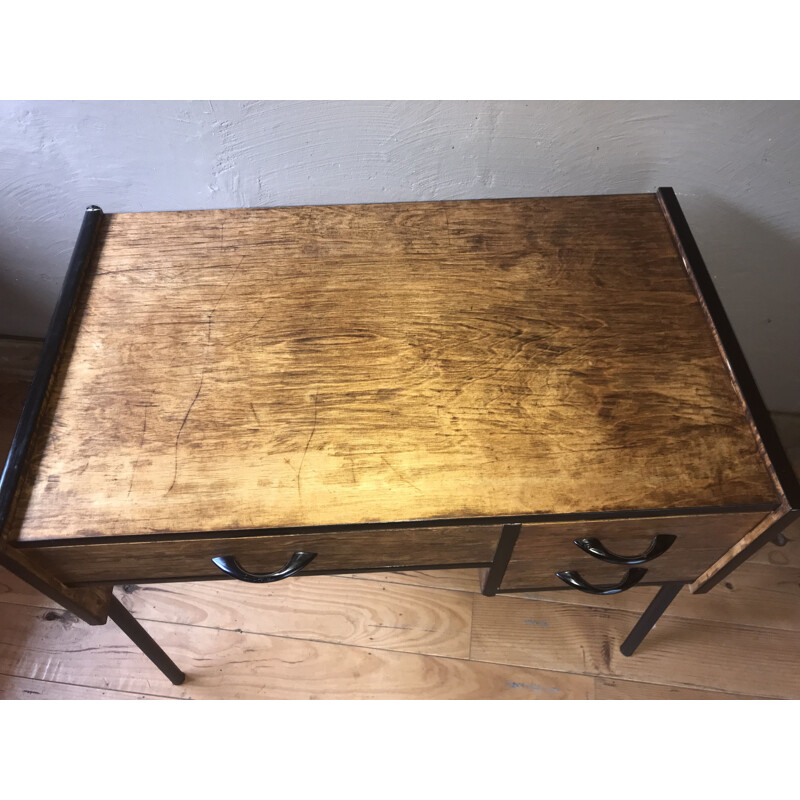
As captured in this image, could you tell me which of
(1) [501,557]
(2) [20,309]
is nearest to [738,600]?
(1) [501,557]

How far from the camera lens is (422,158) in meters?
1.01

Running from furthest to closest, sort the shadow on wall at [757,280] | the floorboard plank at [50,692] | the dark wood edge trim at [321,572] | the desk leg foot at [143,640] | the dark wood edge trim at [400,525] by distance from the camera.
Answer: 1. the floorboard plank at [50,692]
2. the shadow on wall at [757,280]
3. the desk leg foot at [143,640]
4. the dark wood edge trim at [321,572]
5. the dark wood edge trim at [400,525]

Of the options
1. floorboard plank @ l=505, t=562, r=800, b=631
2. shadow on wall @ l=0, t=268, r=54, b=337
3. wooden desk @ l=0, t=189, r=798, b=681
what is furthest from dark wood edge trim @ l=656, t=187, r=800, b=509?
shadow on wall @ l=0, t=268, r=54, b=337

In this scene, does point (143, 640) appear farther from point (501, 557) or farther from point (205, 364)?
point (501, 557)

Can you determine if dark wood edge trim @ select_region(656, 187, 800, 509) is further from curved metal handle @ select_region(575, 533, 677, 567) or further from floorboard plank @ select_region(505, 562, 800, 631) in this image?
floorboard plank @ select_region(505, 562, 800, 631)

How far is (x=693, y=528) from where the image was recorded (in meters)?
0.71

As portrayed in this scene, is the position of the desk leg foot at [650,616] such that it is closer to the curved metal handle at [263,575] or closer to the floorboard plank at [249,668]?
the floorboard plank at [249,668]

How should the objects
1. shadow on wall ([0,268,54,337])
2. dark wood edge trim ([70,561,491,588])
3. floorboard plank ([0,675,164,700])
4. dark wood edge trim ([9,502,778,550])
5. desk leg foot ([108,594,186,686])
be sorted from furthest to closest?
1. shadow on wall ([0,268,54,337])
2. floorboard plank ([0,675,164,700])
3. desk leg foot ([108,594,186,686])
4. dark wood edge trim ([70,561,491,588])
5. dark wood edge trim ([9,502,778,550])

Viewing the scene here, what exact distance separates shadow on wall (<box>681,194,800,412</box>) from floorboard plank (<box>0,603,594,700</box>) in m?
0.80

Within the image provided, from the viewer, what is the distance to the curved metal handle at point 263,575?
0.70 m

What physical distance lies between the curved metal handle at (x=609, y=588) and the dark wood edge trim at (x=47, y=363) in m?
0.68

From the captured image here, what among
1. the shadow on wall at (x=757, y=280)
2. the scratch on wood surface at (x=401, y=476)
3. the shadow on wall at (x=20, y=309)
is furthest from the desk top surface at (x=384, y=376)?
the shadow on wall at (x=20, y=309)

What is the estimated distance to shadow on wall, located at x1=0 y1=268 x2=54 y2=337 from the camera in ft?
4.45

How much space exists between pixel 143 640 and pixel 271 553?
18.3 inches
